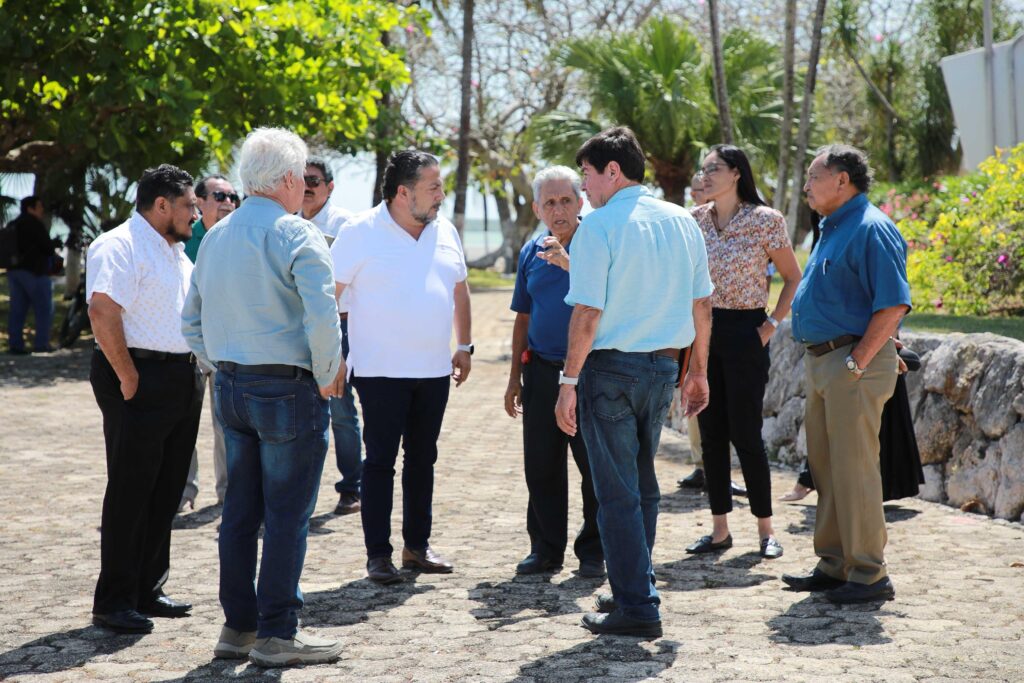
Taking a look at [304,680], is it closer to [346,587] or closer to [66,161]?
[346,587]

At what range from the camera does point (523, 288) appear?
614cm

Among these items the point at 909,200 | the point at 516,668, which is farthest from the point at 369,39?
the point at 516,668

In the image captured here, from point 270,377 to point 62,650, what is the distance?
1.34m

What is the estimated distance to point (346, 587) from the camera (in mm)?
5852

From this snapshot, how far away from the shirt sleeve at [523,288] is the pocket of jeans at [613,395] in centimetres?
123

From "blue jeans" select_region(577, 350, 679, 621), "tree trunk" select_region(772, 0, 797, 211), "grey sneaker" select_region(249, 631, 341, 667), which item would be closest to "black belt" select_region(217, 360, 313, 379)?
"grey sneaker" select_region(249, 631, 341, 667)

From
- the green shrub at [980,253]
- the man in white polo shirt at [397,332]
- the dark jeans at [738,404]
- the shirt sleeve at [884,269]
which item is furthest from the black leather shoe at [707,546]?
the green shrub at [980,253]

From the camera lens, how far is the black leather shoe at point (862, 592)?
5.49m

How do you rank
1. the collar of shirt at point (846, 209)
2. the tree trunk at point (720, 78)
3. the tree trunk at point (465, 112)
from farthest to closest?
the tree trunk at point (465, 112) < the tree trunk at point (720, 78) < the collar of shirt at point (846, 209)

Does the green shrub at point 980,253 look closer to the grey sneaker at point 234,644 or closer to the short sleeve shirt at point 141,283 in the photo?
the short sleeve shirt at point 141,283

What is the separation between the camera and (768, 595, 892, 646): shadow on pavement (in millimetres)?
4969

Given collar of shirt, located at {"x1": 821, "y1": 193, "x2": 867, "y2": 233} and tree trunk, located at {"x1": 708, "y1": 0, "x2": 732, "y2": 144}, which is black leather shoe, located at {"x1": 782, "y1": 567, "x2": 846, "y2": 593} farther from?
tree trunk, located at {"x1": 708, "y1": 0, "x2": 732, "y2": 144}

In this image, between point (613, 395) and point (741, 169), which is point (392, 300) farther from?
point (741, 169)

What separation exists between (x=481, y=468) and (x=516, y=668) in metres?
4.68
